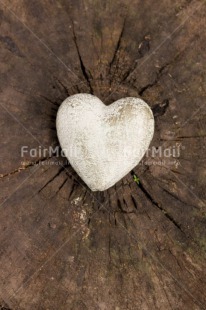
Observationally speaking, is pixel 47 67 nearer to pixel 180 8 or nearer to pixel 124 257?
pixel 180 8

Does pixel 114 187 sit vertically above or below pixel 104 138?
below

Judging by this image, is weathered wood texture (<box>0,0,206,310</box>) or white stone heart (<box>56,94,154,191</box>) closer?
weathered wood texture (<box>0,0,206,310</box>)

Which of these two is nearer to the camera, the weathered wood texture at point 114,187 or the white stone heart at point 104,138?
the weathered wood texture at point 114,187

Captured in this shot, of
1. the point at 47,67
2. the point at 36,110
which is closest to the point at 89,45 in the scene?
the point at 47,67
